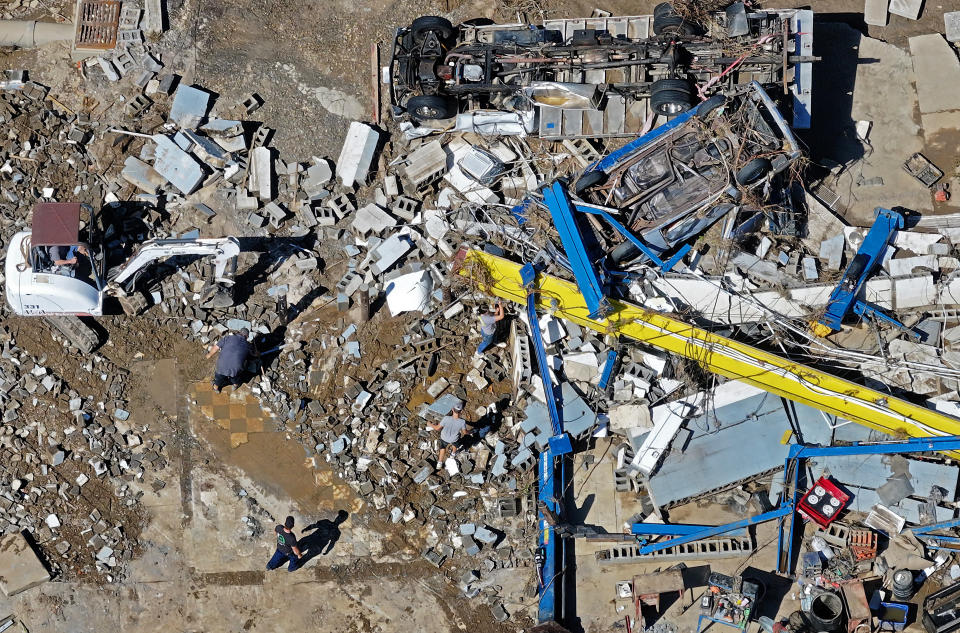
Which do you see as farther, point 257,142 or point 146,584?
point 257,142

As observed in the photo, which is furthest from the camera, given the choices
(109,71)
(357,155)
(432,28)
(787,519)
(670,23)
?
(109,71)

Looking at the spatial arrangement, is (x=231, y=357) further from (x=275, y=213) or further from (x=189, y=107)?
(x=189, y=107)

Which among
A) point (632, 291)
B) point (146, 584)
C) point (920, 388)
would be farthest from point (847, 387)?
point (146, 584)

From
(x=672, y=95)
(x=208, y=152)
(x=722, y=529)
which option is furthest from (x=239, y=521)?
(x=672, y=95)

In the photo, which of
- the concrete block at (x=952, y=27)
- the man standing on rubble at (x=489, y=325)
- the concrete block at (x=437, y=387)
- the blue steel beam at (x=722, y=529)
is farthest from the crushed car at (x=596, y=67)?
the blue steel beam at (x=722, y=529)

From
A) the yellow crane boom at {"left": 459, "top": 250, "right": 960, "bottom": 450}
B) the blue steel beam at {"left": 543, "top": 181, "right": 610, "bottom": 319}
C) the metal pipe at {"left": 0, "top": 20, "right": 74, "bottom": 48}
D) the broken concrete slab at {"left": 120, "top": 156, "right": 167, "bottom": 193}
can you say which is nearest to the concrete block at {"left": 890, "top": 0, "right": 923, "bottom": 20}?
the yellow crane boom at {"left": 459, "top": 250, "right": 960, "bottom": 450}

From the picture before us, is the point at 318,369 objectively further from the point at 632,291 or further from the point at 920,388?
the point at 920,388

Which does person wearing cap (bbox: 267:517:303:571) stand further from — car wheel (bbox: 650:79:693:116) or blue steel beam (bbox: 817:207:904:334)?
blue steel beam (bbox: 817:207:904:334)
